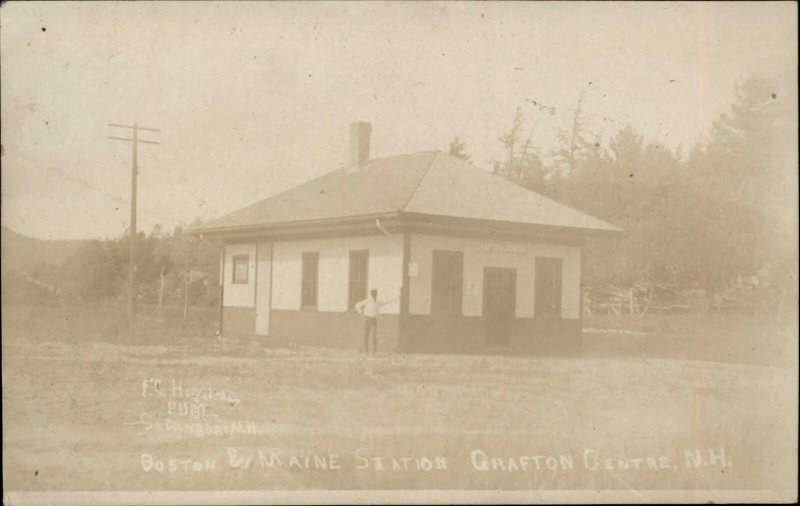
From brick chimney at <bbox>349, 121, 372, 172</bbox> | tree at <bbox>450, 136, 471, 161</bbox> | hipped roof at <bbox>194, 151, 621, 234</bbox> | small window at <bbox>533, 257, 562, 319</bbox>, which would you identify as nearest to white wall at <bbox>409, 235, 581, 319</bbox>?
small window at <bbox>533, 257, 562, 319</bbox>

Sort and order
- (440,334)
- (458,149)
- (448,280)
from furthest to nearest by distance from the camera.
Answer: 1. (448,280)
2. (440,334)
3. (458,149)

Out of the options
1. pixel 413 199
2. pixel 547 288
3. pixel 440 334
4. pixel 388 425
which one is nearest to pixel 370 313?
pixel 440 334

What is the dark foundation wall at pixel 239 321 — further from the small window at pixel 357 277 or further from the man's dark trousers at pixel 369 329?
the man's dark trousers at pixel 369 329

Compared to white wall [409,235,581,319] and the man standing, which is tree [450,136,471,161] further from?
the man standing

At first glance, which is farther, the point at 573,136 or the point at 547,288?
the point at 547,288

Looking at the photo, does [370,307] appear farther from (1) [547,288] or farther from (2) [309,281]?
(1) [547,288]

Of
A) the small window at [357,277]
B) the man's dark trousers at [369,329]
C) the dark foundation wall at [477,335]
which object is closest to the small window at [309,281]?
the small window at [357,277]

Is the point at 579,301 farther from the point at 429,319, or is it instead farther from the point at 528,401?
the point at 528,401
